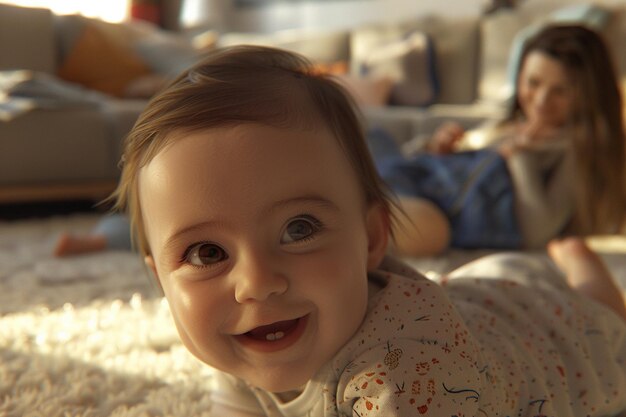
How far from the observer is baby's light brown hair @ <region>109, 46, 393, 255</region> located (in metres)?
0.51

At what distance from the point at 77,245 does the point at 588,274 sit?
1063 mm

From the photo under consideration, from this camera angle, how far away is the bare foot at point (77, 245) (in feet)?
4.61

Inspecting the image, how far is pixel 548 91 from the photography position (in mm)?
1572

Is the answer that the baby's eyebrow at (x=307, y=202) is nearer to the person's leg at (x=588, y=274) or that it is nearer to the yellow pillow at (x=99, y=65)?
the person's leg at (x=588, y=274)

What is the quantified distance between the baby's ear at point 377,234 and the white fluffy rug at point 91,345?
24cm

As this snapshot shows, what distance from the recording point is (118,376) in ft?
2.43

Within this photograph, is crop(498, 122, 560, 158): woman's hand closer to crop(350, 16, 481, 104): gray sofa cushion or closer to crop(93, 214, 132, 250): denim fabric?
crop(93, 214, 132, 250): denim fabric


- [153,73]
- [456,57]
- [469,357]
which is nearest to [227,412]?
[469,357]

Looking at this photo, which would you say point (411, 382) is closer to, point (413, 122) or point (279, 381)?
point (279, 381)

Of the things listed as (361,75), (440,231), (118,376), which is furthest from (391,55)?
(118,376)

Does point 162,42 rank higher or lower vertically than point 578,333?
lower

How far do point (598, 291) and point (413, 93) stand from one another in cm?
215

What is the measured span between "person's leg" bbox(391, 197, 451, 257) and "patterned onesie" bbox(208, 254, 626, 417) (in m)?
0.61

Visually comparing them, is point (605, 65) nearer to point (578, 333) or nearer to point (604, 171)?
point (604, 171)
